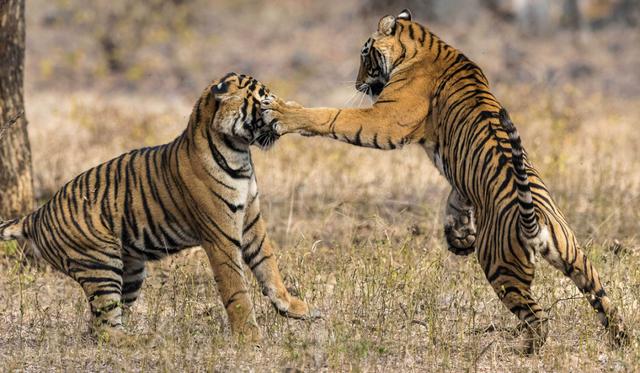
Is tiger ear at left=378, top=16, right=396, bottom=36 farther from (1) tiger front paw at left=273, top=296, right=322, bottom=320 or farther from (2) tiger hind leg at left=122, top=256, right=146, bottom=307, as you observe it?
(2) tiger hind leg at left=122, top=256, right=146, bottom=307

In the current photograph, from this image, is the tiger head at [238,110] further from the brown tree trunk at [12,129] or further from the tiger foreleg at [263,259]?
the brown tree trunk at [12,129]

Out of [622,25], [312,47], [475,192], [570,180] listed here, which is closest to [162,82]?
[312,47]

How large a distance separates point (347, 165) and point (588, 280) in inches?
153

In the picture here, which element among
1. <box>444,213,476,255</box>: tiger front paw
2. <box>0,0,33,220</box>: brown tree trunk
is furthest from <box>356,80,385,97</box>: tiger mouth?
<box>0,0,33,220</box>: brown tree trunk

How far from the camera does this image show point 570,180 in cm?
795

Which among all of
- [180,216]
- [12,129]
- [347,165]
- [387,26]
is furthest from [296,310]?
[347,165]

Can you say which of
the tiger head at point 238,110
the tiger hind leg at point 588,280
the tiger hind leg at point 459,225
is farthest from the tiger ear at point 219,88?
the tiger hind leg at point 588,280

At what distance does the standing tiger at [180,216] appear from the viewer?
4.86m

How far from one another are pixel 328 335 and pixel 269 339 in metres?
0.36

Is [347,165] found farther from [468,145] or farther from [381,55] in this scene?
[468,145]

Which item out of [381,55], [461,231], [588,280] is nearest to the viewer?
[588,280]

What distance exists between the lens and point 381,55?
5609 millimetres

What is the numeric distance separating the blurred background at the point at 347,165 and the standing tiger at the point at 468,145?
0.26 metres

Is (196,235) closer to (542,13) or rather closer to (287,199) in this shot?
(287,199)
